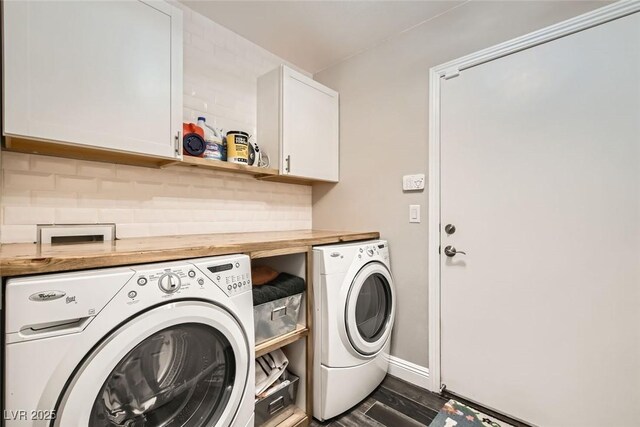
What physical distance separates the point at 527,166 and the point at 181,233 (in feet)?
6.72

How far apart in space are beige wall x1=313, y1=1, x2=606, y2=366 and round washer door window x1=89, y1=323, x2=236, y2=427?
1.31 m

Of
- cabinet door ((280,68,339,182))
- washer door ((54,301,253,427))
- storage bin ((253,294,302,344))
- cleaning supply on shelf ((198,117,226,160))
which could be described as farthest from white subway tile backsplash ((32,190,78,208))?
cabinet door ((280,68,339,182))

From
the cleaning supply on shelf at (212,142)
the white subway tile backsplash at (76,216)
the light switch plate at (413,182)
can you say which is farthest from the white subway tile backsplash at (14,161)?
the light switch plate at (413,182)

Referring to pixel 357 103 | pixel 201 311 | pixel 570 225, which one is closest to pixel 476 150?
pixel 570 225

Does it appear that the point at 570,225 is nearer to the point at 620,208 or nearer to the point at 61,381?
the point at 620,208

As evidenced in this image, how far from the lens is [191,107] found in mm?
1812

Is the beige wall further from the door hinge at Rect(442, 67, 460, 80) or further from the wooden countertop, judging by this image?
the wooden countertop

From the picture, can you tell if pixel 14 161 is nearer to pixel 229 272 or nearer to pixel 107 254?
pixel 107 254

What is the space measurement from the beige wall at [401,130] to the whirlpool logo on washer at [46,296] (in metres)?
1.78

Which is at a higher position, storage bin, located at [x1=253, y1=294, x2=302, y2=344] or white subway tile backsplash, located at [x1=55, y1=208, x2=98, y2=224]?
white subway tile backsplash, located at [x1=55, y1=208, x2=98, y2=224]

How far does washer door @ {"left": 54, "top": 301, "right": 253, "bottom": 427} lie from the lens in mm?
769

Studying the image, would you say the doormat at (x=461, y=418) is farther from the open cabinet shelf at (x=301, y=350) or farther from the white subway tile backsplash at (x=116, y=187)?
the white subway tile backsplash at (x=116, y=187)

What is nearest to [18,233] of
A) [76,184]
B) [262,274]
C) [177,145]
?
[76,184]

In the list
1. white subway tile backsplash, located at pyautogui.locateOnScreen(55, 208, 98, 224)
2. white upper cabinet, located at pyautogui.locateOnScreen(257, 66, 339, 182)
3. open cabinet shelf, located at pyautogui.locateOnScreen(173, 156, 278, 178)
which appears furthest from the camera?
white upper cabinet, located at pyautogui.locateOnScreen(257, 66, 339, 182)
